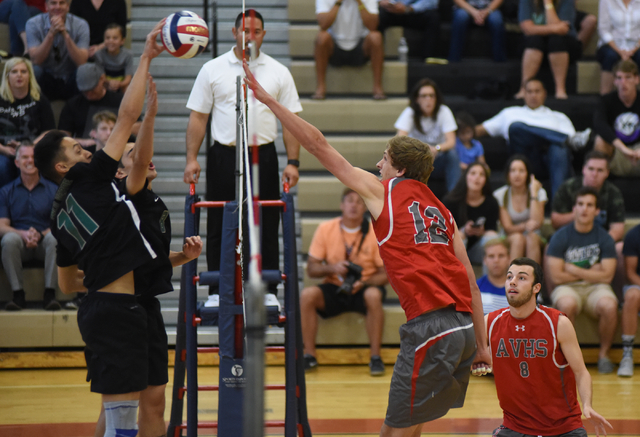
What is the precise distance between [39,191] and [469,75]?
4851mm

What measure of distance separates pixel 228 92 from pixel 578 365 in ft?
9.34

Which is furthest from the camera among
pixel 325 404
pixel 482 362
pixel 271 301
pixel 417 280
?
pixel 325 404

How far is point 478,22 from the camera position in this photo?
8.84 meters

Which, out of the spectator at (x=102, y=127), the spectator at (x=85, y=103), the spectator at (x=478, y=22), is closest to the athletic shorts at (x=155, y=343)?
the spectator at (x=102, y=127)

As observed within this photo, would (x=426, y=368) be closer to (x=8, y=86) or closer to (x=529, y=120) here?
(x=529, y=120)

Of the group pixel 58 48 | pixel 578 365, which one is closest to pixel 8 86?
pixel 58 48

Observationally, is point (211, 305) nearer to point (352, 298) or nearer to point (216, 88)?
point (216, 88)

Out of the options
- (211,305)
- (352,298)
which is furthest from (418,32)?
(211,305)

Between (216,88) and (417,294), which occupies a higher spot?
(216,88)

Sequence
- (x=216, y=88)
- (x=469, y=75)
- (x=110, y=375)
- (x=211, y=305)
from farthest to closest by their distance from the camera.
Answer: (x=469, y=75)
(x=216, y=88)
(x=211, y=305)
(x=110, y=375)

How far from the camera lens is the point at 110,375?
3.28 metres

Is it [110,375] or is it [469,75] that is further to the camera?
[469,75]

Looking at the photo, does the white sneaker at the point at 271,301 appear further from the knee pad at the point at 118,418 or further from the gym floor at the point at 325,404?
the gym floor at the point at 325,404

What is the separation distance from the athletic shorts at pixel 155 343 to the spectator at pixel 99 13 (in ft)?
17.4
